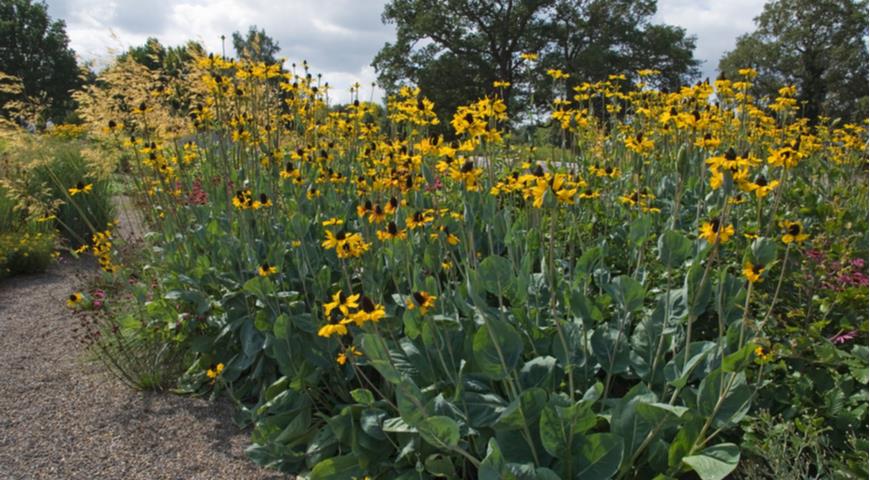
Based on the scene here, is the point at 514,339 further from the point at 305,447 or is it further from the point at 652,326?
the point at 305,447

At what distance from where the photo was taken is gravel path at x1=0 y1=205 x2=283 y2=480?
2.55 meters

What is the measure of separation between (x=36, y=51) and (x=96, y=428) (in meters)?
43.2

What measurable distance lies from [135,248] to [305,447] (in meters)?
2.68

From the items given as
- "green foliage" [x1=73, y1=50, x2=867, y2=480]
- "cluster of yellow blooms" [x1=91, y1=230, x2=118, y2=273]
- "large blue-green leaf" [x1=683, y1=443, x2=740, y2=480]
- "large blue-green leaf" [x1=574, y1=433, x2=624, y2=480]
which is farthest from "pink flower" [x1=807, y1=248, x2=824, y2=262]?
"cluster of yellow blooms" [x1=91, y1=230, x2=118, y2=273]

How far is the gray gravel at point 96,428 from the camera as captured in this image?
100 inches

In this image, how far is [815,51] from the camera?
93.5 feet

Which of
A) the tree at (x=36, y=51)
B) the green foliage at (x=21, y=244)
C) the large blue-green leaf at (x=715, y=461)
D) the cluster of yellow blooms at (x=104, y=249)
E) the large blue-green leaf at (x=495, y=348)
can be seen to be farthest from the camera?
the tree at (x=36, y=51)

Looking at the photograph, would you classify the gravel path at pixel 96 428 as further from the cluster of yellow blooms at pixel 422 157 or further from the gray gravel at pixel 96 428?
the cluster of yellow blooms at pixel 422 157

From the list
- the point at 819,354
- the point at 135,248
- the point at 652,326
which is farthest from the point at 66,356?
the point at 819,354

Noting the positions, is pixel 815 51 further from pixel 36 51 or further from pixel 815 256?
pixel 36 51

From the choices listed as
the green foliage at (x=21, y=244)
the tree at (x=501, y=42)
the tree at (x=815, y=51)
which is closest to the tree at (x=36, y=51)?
the tree at (x=501, y=42)

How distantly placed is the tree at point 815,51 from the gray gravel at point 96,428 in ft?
97.9

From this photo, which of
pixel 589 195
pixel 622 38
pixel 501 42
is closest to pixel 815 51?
pixel 622 38

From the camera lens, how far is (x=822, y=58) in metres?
28.2
